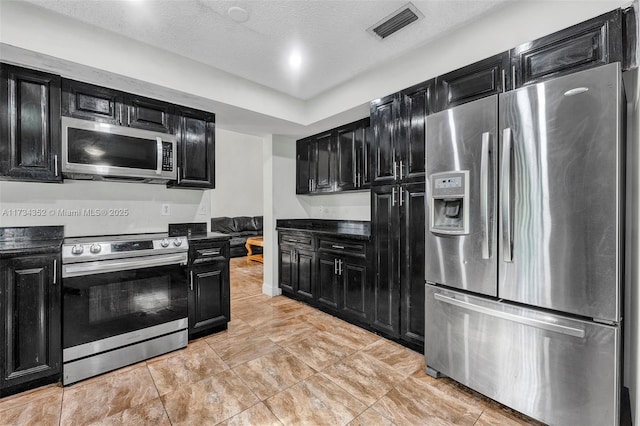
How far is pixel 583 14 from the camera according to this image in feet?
5.68

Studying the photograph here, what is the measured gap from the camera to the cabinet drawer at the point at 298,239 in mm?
3627

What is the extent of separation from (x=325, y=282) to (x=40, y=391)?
8.13 feet

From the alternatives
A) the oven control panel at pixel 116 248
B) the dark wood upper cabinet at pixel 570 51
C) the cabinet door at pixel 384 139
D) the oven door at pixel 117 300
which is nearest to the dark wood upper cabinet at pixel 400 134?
the cabinet door at pixel 384 139

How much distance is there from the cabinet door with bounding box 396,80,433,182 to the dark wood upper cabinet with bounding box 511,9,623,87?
65 centimetres

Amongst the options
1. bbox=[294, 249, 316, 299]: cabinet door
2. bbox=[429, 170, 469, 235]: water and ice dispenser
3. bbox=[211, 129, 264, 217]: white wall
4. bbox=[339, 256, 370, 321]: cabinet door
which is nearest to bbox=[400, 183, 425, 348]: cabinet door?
bbox=[429, 170, 469, 235]: water and ice dispenser

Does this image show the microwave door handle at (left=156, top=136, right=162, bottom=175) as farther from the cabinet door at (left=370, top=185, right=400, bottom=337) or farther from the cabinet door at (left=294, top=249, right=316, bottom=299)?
the cabinet door at (left=370, top=185, right=400, bottom=337)

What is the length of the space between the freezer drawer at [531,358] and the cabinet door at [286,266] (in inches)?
86.7

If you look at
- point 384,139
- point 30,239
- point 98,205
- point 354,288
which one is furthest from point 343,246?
point 30,239

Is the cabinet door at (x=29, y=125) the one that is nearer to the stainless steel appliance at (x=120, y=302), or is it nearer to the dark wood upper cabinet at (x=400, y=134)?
the stainless steel appliance at (x=120, y=302)

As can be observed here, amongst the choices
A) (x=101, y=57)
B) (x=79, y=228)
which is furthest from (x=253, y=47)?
(x=79, y=228)

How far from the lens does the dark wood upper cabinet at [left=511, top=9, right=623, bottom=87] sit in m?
1.62

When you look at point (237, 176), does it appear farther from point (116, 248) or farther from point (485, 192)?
point (485, 192)

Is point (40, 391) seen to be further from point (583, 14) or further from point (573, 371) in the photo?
point (583, 14)

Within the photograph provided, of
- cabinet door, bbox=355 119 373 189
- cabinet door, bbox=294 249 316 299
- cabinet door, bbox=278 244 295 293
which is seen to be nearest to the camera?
cabinet door, bbox=355 119 373 189
